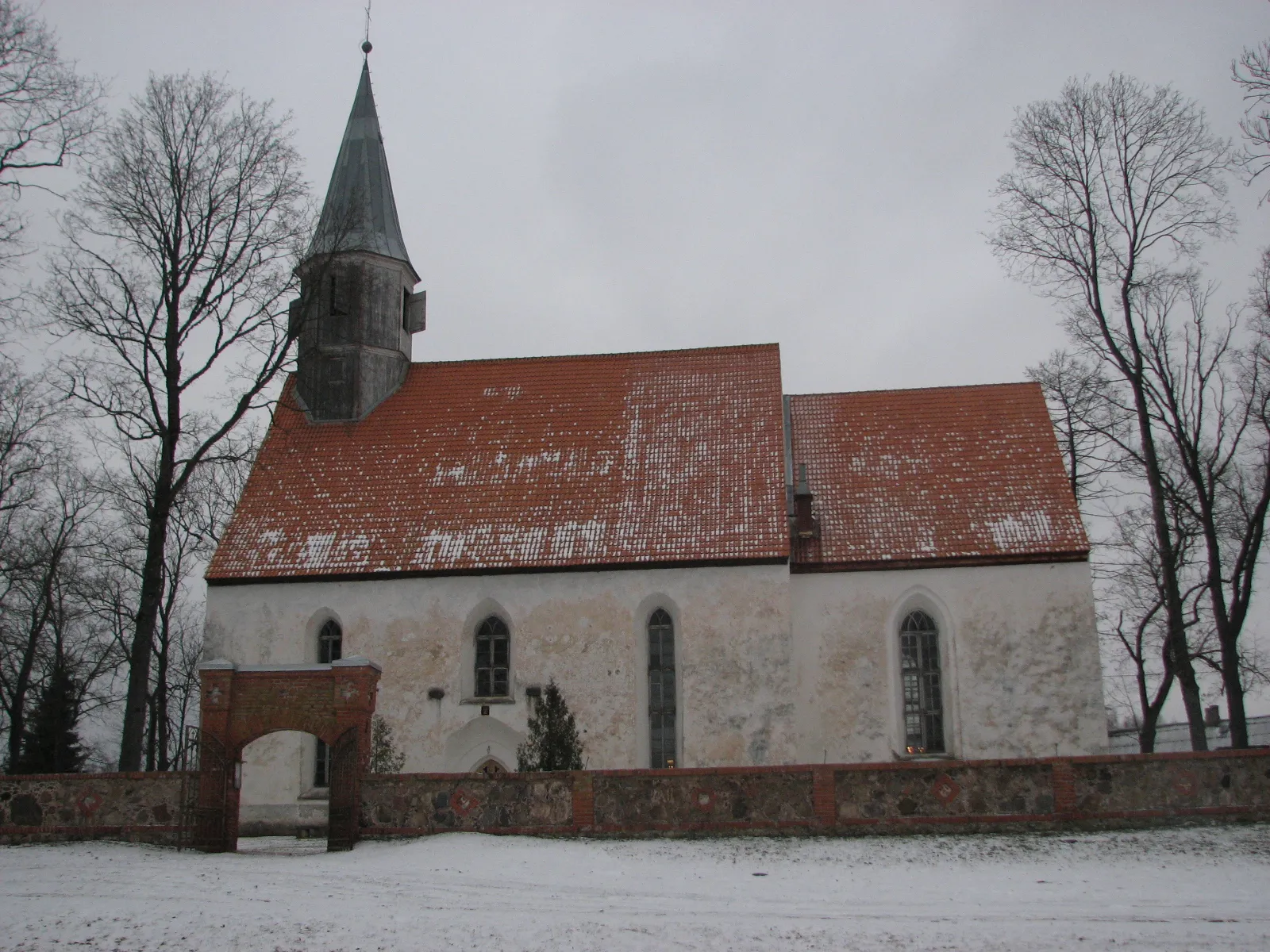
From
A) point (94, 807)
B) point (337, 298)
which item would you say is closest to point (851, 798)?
point (94, 807)

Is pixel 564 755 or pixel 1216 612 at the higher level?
pixel 1216 612

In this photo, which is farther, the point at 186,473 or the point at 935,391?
the point at 935,391

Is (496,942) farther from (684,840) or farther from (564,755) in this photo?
(564,755)

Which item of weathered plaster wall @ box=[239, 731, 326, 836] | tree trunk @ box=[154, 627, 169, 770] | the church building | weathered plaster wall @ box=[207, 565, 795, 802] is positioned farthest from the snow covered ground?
tree trunk @ box=[154, 627, 169, 770]

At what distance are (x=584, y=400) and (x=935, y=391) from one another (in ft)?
24.5

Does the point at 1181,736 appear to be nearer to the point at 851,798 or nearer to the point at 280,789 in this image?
the point at 851,798

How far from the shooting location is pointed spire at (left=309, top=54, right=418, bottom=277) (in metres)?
26.1

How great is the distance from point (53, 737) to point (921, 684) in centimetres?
2027

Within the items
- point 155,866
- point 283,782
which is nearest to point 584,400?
point 283,782

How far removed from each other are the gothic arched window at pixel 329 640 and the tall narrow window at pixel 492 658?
2.68m

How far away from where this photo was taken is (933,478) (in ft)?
76.9

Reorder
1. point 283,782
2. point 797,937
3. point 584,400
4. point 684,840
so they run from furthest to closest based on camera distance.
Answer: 1. point 584,400
2. point 283,782
3. point 684,840
4. point 797,937

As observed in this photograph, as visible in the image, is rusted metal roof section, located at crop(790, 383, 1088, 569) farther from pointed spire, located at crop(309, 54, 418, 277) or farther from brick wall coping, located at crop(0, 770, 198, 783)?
brick wall coping, located at crop(0, 770, 198, 783)

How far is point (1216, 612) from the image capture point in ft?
71.8
